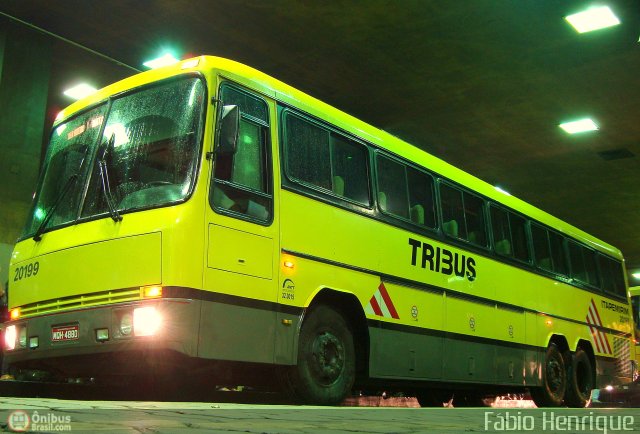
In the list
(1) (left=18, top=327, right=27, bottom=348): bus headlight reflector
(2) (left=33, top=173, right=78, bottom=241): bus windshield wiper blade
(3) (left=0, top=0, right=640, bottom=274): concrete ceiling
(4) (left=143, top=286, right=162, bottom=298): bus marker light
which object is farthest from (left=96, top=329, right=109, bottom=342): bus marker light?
(3) (left=0, top=0, right=640, bottom=274): concrete ceiling

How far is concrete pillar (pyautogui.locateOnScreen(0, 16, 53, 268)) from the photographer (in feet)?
38.2

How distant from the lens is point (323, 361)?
21.8ft

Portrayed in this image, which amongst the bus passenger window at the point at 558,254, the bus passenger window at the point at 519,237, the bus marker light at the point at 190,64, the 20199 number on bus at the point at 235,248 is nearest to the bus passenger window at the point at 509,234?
the bus passenger window at the point at 519,237

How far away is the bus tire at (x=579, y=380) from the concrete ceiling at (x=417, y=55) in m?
5.38

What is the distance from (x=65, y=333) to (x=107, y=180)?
54.7 inches

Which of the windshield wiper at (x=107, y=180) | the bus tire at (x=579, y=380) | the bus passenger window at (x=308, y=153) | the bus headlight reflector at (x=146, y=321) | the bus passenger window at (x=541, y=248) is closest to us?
the bus headlight reflector at (x=146, y=321)

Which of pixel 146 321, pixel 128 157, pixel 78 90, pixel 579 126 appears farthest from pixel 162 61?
pixel 579 126

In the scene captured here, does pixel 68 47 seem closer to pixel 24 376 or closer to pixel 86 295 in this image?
pixel 24 376

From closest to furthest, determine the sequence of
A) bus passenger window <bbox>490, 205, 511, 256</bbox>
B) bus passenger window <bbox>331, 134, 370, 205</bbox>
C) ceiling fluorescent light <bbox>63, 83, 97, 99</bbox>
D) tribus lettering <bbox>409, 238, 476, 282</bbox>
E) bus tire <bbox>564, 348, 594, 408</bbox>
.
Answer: bus passenger window <bbox>331, 134, 370, 205</bbox> < tribus lettering <bbox>409, 238, 476, 282</bbox> < bus passenger window <bbox>490, 205, 511, 256</bbox> < bus tire <bbox>564, 348, 594, 408</bbox> < ceiling fluorescent light <bbox>63, 83, 97, 99</bbox>

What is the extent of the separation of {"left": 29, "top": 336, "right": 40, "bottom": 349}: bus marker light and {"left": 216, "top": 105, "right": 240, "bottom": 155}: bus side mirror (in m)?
2.44

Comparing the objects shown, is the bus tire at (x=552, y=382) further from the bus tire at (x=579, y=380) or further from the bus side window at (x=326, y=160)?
the bus side window at (x=326, y=160)

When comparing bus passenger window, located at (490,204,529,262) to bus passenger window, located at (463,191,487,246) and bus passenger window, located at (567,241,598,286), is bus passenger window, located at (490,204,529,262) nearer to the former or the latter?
bus passenger window, located at (463,191,487,246)

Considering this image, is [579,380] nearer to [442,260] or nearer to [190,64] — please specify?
[442,260]

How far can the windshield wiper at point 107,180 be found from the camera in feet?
19.2
